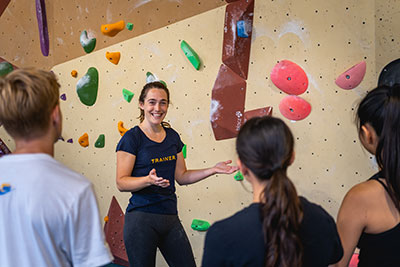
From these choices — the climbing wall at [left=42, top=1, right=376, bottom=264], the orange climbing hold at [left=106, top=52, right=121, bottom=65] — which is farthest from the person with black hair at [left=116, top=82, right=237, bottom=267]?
the orange climbing hold at [left=106, top=52, right=121, bottom=65]

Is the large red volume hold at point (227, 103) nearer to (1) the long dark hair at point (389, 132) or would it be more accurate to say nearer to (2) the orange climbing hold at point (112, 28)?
(2) the orange climbing hold at point (112, 28)

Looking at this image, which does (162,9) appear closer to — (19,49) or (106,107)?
(106,107)

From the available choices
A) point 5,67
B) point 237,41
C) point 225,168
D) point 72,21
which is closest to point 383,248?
point 225,168

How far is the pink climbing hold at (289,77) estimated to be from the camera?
7.72ft

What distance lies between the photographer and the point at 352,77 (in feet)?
7.20

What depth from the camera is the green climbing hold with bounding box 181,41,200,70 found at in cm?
271

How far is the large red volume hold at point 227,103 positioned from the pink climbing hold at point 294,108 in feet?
0.93

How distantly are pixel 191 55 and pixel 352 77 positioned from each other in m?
1.07

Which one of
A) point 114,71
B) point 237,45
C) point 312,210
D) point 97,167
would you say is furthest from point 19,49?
point 312,210

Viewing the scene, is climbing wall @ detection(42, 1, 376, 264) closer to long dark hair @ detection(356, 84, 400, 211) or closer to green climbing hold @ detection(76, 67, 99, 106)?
green climbing hold @ detection(76, 67, 99, 106)

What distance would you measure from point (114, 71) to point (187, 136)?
0.84 meters

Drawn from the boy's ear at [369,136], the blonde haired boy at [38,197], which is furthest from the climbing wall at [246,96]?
the blonde haired boy at [38,197]

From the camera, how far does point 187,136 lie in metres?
2.84

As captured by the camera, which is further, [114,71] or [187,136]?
[114,71]
